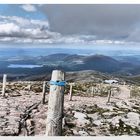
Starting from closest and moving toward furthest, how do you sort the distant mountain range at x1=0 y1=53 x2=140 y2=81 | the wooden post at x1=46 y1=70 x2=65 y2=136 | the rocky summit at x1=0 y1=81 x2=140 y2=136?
the wooden post at x1=46 y1=70 x2=65 y2=136, the distant mountain range at x1=0 y1=53 x2=140 y2=81, the rocky summit at x1=0 y1=81 x2=140 y2=136

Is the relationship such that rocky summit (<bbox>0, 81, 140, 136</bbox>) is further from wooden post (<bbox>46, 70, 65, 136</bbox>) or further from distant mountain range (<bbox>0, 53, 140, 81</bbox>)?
wooden post (<bbox>46, 70, 65, 136</bbox>)

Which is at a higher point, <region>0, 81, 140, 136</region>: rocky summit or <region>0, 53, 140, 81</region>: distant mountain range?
<region>0, 53, 140, 81</region>: distant mountain range

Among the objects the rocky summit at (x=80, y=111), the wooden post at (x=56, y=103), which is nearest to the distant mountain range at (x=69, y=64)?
the rocky summit at (x=80, y=111)

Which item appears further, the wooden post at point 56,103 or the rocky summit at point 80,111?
the rocky summit at point 80,111

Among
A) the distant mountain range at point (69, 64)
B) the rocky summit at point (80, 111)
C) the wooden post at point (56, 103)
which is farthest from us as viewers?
the rocky summit at point (80, 111)

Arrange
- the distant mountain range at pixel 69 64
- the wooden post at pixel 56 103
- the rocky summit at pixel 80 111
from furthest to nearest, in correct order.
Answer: the rocky summit at pixel 80 111 → the distant mountain range at pixel 69 64 → the wooden post at pixel 56 103

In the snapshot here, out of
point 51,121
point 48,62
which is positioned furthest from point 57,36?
point 51,121

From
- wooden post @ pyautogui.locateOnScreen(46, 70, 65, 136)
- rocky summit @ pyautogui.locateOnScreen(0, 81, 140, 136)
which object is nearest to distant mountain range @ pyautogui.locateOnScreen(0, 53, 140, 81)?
rocky summit @ pyautogui.locateOnScreen(0, 81, 140, 136)

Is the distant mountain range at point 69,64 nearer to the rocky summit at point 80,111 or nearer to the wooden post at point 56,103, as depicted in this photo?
the rocky summit at point 80,111

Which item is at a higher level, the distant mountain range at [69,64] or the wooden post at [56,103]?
the distant mountain range at [69,64]
